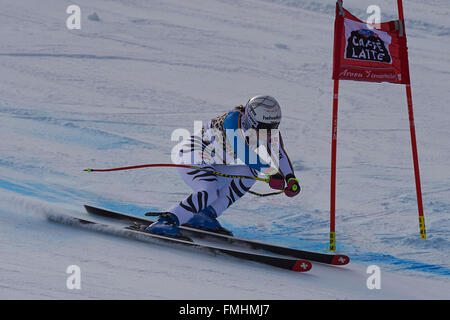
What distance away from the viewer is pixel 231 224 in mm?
6613

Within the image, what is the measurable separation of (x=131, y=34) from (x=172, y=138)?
19.3 feet

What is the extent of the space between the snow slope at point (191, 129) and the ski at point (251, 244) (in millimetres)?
149

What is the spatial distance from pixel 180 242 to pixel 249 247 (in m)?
0.63

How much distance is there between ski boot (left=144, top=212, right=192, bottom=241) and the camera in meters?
5.47

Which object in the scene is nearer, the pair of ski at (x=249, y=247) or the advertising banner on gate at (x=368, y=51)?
the pair of ski at (x=249, y=247)

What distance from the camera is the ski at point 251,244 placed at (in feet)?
17.5

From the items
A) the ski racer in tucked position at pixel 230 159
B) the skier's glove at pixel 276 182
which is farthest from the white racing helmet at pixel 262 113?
the skier's glove at pixel 276 182

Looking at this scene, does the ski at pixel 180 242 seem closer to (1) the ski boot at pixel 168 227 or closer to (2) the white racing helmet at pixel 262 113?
(1) the ski boot at pixel 168 227

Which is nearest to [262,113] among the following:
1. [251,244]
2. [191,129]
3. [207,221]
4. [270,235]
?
[251,244]

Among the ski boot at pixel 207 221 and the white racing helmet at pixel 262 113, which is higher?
the white racing helmet at pixel 262 113

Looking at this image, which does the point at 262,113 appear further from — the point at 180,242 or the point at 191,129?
the point at 191,129

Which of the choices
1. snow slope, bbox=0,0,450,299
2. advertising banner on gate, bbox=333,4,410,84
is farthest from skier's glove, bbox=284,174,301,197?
advertising banner on gate, bbox=333,4,410,84

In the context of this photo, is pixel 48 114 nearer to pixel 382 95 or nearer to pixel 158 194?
Answer: pixel 158 194

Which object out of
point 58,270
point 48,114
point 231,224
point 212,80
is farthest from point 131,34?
point 58,270
